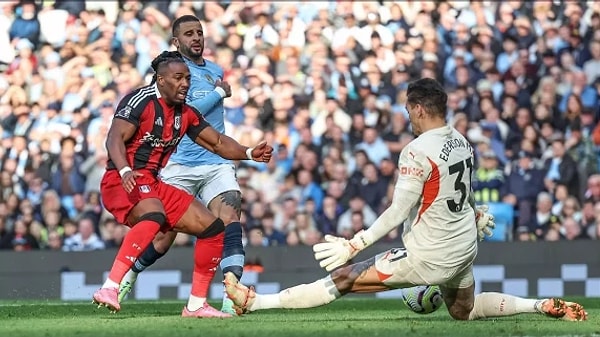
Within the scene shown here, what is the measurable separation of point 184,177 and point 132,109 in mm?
2073

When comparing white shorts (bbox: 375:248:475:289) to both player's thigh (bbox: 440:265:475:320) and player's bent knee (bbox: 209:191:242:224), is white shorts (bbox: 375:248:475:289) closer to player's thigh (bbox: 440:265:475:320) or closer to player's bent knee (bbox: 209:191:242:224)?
player's thigh (bbox: 440:265:475:320)

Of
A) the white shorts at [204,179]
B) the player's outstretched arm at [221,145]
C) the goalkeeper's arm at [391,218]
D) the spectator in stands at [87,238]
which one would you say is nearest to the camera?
the goalkeeper's arm at [391,218]

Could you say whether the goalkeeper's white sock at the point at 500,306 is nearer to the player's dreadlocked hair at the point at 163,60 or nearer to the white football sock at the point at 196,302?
the white football sock at the point at 196,302

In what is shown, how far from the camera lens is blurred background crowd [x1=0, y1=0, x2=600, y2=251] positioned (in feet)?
52.3

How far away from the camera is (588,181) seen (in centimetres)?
1557

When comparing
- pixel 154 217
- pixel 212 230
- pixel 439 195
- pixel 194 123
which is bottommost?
pixel 212 230

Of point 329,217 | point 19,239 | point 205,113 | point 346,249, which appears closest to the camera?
point 346,249

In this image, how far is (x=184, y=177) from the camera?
37.1 feet

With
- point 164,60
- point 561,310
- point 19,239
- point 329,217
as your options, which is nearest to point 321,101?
point 329,217

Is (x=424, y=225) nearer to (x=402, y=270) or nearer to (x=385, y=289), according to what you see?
(x=402, y=270)

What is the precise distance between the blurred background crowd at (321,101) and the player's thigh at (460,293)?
6.32 metres

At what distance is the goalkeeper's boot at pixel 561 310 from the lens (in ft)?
Result: 28.9

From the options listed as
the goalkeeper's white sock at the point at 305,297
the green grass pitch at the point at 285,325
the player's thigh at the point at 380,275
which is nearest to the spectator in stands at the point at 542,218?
the green grass pitch at the point at 285,325

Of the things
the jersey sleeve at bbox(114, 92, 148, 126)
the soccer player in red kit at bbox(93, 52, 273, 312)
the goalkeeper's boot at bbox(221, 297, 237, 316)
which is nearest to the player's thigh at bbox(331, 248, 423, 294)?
the soccer player in red kit at bbox(93, 52, 273, 312)
